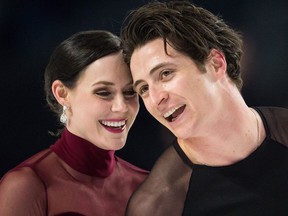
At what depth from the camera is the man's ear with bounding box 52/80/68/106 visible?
1.41m

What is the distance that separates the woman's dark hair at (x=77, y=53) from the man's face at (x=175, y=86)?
5.9 inches

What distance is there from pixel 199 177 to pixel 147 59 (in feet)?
1.22

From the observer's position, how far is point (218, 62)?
128cm

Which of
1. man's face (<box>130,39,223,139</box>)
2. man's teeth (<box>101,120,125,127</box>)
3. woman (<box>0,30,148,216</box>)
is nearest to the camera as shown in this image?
man's face (<box>130,39,223,139</box>)

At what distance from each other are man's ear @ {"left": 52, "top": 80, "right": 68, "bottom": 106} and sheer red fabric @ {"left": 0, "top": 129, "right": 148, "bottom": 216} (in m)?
0.10

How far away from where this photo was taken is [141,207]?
1323 millimetres

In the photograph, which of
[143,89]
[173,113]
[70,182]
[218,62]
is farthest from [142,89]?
[70,182]

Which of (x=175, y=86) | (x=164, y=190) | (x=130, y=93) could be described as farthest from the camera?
(x=130, y=93)

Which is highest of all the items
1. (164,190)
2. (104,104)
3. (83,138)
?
(104,104)

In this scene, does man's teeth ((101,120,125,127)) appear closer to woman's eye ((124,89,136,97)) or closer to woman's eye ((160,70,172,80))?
woman's eye ((124,89,136,97))

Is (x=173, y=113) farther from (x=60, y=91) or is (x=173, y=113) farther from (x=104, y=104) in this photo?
(x=60, y=91)

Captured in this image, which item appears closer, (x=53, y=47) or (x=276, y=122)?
(x=276, y=122)

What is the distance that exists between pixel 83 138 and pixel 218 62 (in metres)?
0.48

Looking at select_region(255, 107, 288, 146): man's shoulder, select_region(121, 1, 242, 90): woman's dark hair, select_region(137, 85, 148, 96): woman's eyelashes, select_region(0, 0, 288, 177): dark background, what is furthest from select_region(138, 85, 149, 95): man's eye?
select_region(255, 107, 288, 146): man's shoulder
